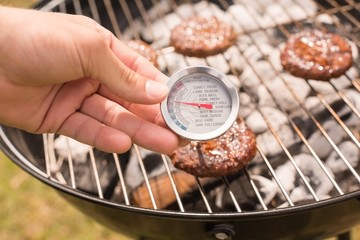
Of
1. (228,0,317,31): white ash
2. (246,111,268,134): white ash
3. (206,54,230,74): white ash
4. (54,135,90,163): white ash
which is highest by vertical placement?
(228,0,317,31): white ash

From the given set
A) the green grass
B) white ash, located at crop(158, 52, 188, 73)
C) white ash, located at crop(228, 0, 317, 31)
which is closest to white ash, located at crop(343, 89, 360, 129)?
white ash, located at crop(228, 0, 317, 31)

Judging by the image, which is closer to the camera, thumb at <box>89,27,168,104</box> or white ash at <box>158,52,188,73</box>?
thumb at <box>89,27,168,104</box>

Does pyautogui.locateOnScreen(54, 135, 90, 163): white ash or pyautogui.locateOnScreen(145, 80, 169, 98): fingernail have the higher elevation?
pyautogui.locateOnScreen(145, 80, 169, 98): fingernail

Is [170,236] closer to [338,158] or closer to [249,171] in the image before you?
[249,171]

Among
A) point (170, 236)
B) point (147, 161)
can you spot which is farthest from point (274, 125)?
point (170, 236)

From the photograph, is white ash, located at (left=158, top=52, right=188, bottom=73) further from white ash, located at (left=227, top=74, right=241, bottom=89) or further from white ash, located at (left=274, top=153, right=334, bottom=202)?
white ash, located at (left=274, top=153, right=334, bottom=202)

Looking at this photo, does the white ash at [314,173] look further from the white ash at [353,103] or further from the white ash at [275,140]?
the white ash at [353,103]

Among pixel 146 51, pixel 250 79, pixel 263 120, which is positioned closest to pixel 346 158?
pixel 263 120
